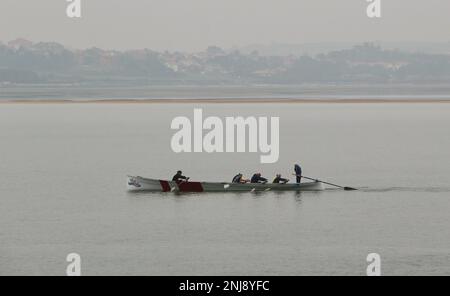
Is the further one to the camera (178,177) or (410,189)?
(410,189)

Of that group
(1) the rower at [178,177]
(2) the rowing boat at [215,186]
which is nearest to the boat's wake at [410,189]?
(2) the rowing boat at [215,186]

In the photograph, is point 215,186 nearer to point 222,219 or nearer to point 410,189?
point 222,219
